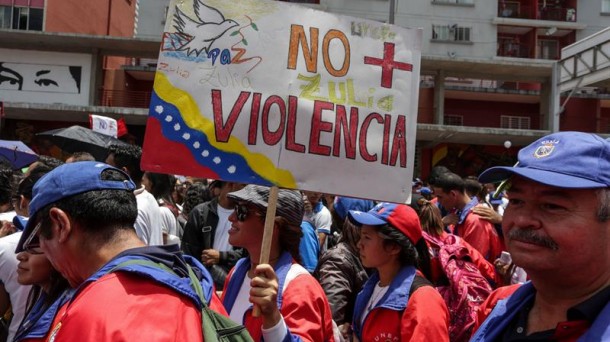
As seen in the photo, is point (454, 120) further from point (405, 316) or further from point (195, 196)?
point (405, 316)

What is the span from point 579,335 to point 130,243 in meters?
1.35

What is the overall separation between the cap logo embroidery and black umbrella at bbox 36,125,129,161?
17.4 ft

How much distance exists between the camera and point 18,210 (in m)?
4.20

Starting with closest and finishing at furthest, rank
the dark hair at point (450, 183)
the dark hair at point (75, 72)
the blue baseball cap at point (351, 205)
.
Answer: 1. the blue baseball cap at point (351, 205)
2. the dark hair at point (450, 183)
3. the dark hair at point (75, 72)

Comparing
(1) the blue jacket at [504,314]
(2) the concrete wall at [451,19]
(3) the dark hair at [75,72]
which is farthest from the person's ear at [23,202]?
(2) the concrete wall at [451,19]

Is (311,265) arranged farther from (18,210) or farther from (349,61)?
(349,61)

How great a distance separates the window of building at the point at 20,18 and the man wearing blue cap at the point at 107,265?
2949 centimetres

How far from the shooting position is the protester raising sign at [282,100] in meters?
2.52

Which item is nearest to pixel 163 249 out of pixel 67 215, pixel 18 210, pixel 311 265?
pixel 67 215

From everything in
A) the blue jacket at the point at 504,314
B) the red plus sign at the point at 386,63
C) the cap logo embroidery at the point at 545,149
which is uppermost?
the red plus sign at the point at 386,63

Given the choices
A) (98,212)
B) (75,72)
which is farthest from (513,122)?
(98,212)

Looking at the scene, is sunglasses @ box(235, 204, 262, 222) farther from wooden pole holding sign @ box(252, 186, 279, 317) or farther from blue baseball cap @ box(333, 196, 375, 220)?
blue baseball cap @ box(333, 196, 375, 220)

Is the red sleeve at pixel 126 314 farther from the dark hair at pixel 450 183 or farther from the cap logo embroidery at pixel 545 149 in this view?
the dark hair at pixel 450 183

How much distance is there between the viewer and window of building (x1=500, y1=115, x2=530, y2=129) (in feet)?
102
